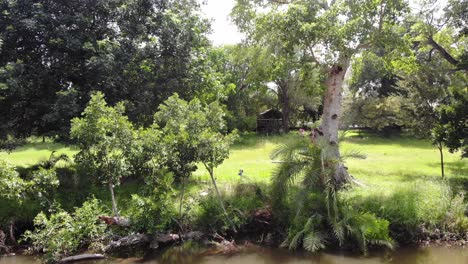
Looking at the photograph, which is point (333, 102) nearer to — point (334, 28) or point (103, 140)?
point (334, 28)

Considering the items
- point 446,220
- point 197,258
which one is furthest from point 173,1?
point 446,220

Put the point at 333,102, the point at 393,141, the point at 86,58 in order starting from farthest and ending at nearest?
the point at 393,141 → the point at 333,102 → the point at 86,58

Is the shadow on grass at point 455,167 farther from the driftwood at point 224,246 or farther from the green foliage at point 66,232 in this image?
the green foliage at point 66,232

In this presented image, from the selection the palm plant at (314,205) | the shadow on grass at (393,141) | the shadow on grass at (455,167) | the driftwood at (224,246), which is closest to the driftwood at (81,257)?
the driftwood at (224,246)

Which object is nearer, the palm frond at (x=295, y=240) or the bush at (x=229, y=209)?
the palm frond at (x=295, y=240)

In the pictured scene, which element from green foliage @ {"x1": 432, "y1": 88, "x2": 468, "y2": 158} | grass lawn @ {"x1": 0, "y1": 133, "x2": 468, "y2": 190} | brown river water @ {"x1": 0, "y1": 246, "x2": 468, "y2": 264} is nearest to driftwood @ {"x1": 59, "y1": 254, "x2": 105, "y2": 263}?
brown river water @ {"x1": 0, "y1": 246, "x2": 468, "y2": 264}

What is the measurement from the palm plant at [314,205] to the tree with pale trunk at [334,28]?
41.5 inches

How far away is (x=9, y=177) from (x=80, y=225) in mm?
2707

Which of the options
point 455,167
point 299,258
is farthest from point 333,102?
point 455,167

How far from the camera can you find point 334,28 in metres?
12.8

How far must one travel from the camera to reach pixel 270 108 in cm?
4659

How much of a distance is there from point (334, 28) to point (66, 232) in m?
10.7

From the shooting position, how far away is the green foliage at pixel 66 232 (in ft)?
34.4

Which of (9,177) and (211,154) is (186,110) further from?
(9,177)
